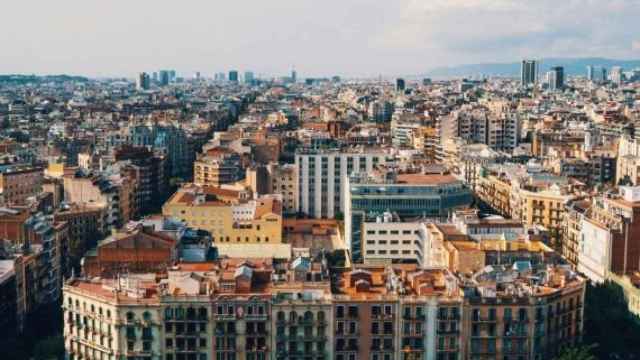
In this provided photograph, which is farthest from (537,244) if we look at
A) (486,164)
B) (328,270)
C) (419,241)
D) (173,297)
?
(486,164)

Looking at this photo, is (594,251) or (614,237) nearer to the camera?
(614,237)

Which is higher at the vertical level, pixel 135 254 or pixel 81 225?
pixel 135 254

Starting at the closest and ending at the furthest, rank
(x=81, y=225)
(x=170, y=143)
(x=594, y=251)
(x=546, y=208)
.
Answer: (x=594, y=251)
(x=81, y=225)
(x=546, y=208)
(x=170, y=143)

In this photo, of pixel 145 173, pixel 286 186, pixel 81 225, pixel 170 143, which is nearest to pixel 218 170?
pixel 145 173

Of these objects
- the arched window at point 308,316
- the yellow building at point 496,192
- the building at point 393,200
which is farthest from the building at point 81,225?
→ the yellow building at point 496,192

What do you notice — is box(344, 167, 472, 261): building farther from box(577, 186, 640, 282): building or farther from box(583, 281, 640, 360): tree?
box(583, 281, 640, 360): tree

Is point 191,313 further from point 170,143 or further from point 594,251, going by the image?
point 170,143

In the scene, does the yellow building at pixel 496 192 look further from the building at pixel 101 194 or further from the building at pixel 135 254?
the building at pixel 135 254

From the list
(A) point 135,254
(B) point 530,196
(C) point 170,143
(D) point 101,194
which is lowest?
(A) point 135,254
